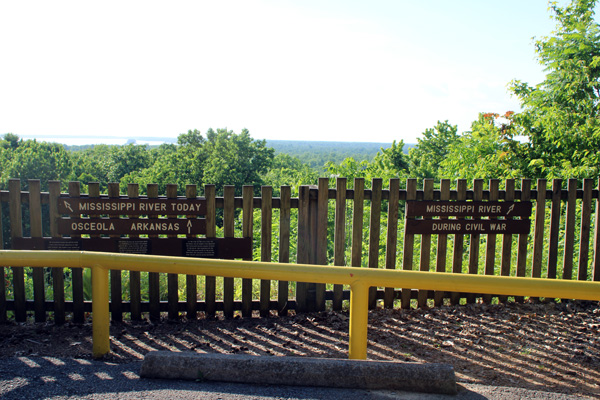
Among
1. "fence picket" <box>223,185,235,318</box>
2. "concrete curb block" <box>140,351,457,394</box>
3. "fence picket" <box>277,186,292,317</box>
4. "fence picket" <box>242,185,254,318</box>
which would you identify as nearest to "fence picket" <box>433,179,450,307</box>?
"fence picket" <box>277,186,292,317</box>

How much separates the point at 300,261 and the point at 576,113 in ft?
31.6

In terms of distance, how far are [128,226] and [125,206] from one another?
0.20 metres

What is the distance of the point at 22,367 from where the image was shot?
3465mm

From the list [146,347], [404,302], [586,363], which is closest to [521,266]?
[404,302]

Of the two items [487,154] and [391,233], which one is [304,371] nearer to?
[391,233]

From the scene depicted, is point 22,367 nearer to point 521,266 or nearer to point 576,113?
point 521,266

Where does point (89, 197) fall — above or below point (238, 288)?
above

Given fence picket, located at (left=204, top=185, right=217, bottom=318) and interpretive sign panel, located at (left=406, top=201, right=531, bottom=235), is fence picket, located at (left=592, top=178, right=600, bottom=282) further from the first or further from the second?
fence picket, located at (left=204, top=185, right=217, bottom=318)

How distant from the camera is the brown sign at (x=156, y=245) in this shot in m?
5.09

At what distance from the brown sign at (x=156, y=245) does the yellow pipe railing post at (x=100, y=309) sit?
1635 millimetres

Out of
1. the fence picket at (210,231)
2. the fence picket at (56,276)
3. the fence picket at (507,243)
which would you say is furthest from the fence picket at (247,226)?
the fence picket at (507,243)

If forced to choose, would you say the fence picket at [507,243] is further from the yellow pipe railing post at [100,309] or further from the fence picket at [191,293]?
the yellow pipe railing post at [100,309]

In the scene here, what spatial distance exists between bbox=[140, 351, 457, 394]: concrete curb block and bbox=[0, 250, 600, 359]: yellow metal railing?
0.17 metres

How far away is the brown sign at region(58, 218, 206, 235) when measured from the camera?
5.08m
